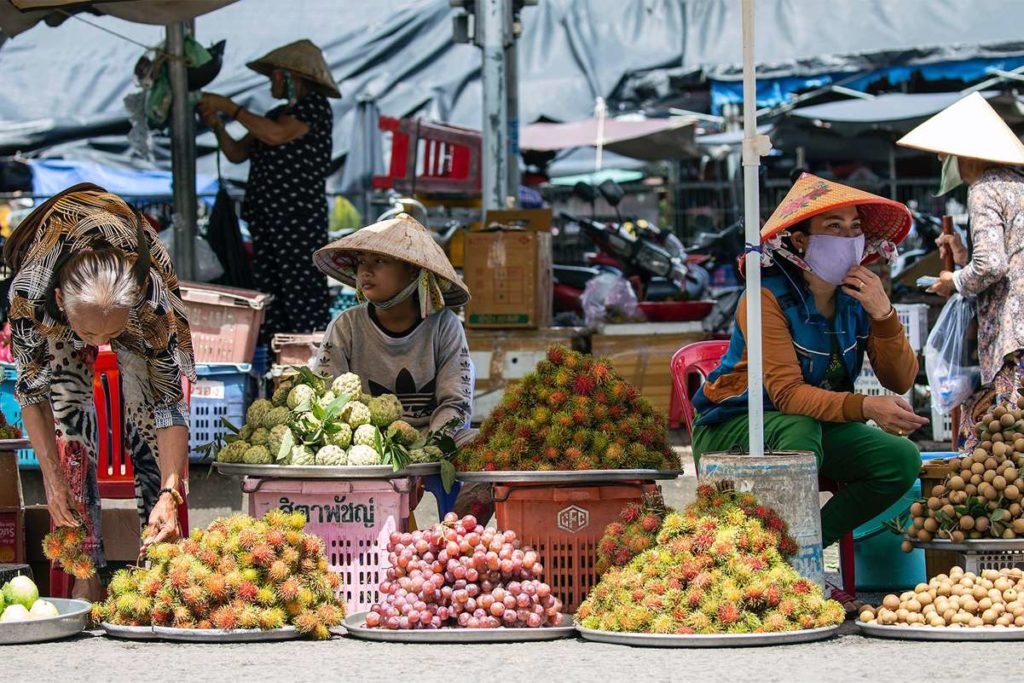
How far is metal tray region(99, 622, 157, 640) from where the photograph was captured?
4.39 meters

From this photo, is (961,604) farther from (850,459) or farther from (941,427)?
(941,427)

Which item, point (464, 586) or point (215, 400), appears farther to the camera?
point (215, 400)

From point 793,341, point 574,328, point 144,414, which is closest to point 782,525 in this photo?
point 793,341

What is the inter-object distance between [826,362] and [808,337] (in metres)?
0.11

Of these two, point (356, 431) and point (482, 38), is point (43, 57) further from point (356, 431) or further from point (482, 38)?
point (356, 431)

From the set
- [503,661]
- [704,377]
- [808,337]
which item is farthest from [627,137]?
[503,661]

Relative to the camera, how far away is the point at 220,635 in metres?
4.31

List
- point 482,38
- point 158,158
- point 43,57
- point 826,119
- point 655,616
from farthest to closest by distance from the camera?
point 43,57, point 158,158, point 826,119, point 482,38, point 655,616

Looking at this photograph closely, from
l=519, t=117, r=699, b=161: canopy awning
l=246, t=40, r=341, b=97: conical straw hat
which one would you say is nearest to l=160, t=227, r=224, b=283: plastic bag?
l=246, t=40, r=341, b=97: conical straw hat

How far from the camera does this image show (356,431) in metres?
4.79

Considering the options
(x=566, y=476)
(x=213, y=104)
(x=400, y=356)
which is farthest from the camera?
(x=213, y=104)

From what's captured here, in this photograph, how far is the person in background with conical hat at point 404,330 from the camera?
532cm

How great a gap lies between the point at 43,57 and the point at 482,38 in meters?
9.57

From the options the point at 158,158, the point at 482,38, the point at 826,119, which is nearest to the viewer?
the point at 482,38
